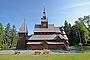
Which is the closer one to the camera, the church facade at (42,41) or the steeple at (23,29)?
the church facade at (42,41)

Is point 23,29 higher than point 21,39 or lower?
higher

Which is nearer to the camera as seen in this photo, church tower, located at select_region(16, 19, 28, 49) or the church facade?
the church facade

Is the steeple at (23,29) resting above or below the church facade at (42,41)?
above

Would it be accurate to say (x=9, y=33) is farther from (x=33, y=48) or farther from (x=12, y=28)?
(x=33, y=48)

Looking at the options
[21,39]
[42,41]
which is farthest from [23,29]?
[42,41]

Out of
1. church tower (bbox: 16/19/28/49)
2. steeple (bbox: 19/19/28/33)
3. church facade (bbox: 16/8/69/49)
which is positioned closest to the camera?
church facade (bbox: 16/8/69/49)

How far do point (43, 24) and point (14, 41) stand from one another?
2934 cm

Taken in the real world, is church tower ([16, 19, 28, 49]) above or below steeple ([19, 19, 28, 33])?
below

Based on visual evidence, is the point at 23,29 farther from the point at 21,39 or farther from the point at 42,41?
the point at 42,41

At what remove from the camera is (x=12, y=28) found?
5225cm

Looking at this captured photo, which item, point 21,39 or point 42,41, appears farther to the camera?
point 21,39

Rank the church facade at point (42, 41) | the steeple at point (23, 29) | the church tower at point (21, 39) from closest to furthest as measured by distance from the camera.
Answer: the church facade at point (42, 41), the church tower at point (21, 39), the steeple at point (23, 29)

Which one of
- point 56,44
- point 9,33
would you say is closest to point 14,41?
point 9,33

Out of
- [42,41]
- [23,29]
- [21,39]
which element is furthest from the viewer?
[23,29]
